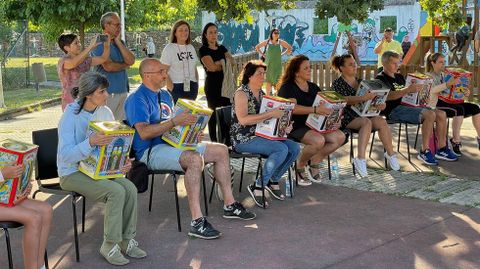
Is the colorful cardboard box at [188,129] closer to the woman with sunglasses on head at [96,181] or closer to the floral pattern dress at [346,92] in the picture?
the woman with sunglasses on head at [96,181]

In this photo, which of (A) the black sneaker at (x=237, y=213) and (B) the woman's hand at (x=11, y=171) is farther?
(A) the black sneaker at (x=237, y=213)

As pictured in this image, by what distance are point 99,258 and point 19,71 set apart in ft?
66.0

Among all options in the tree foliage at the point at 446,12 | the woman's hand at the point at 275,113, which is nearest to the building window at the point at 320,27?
the tree foliage at the point at 446,12

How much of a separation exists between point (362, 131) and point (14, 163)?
476cm

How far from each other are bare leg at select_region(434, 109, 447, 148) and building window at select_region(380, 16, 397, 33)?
950 inches

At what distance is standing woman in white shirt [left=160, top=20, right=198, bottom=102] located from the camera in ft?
28.1

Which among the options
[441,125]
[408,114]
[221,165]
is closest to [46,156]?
[221,165]

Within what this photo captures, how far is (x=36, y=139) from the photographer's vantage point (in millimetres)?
5633

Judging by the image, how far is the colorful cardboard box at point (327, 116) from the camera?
746cm

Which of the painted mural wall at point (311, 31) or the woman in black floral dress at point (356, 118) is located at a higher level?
the painted mural wall at point (311, 31)

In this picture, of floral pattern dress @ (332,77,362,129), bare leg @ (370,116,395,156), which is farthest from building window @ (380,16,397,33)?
floral pattern dress @ (332,77,362,129)

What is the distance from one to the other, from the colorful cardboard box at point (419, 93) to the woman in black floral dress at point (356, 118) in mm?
683

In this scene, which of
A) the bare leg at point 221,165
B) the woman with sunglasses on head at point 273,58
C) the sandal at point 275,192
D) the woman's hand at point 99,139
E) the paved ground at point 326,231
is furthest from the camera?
the woman with sunglasses on head at point 273,58

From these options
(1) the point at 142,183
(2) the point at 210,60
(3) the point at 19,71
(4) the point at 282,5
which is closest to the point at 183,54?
(2) the point at 210,60
